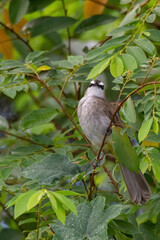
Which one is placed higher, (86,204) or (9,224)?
(86,204)

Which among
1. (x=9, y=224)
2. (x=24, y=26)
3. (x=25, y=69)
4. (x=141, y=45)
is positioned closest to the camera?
(x=141, y=45)

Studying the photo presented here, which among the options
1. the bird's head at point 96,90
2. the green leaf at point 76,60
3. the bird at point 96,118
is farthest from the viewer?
the bird's head at point 96,90

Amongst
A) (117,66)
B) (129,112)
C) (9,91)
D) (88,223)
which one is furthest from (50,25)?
(88,223)

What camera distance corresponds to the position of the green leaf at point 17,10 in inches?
143

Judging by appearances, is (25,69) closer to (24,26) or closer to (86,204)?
(86,204)

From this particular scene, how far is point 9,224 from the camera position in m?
3.29

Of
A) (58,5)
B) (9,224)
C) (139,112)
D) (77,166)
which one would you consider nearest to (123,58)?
(139,112)

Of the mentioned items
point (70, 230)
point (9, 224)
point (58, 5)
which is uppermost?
point (58, 5)

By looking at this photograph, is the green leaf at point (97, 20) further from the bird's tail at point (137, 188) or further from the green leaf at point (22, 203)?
the green leaf at point (22, 203)

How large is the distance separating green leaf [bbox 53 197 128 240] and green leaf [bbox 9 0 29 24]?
1.81 metres

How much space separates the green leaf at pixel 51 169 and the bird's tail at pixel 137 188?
455 mm

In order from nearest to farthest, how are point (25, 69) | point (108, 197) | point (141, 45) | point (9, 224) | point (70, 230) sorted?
point (70, 230)
point (141, 45)
point (25, 69)
point (108, 197)
point (9, 224)

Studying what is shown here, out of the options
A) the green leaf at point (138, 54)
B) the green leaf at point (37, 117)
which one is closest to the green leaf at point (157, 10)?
the green leaf at point (138, 54)

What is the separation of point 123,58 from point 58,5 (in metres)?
2.05
